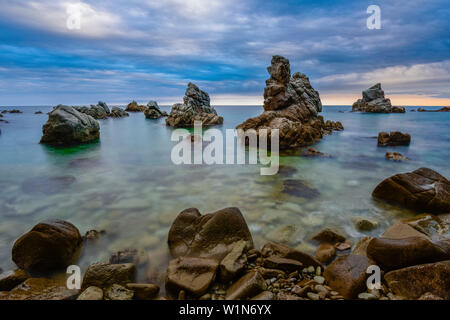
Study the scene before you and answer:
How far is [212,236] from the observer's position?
16.3 feet

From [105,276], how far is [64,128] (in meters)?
19.8

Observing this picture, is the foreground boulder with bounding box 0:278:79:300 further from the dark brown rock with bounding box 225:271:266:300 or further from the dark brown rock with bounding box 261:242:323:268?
the dark brown rock with bounding box 261:242:323:268

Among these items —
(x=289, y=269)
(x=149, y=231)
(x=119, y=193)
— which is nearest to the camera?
(x=289, y=269)

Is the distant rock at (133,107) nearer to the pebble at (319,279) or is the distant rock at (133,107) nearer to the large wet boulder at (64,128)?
the large wet boulder at (64,128)

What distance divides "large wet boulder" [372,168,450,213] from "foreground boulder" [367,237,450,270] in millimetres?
3561

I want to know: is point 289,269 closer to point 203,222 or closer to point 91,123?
point 203,222

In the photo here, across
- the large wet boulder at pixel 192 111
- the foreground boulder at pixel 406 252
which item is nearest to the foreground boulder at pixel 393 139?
the foreground boulder at pixel 406 252

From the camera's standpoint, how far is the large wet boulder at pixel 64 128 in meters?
19.6

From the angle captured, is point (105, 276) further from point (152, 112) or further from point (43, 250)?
point (152, 112)

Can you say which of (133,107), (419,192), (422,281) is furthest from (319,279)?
(133,107)

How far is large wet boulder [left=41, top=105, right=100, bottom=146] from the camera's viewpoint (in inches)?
773
